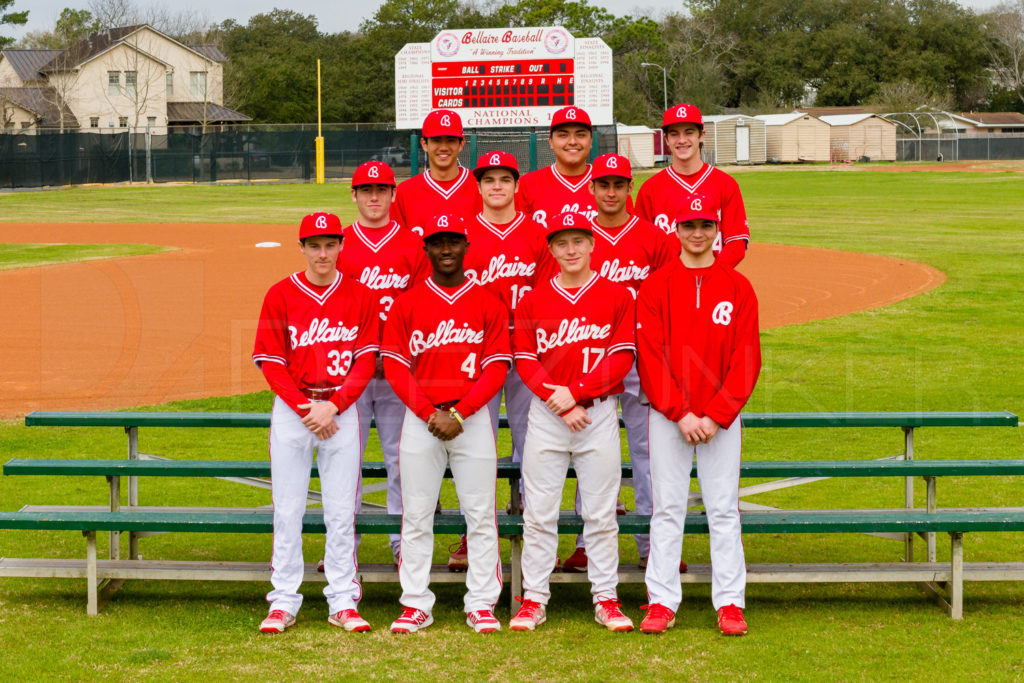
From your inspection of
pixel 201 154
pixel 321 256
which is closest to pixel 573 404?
pixel 321 256

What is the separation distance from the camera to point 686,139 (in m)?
6.18

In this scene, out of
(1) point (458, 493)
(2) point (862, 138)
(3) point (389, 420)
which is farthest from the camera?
(2) point (862, 138)

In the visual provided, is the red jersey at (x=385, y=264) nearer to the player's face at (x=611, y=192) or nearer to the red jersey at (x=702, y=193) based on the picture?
the player's face at (x=611, y=192)

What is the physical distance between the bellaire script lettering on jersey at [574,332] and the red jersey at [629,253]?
0.55 m

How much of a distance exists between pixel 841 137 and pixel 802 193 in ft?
112

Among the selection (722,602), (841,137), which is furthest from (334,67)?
(722,602)

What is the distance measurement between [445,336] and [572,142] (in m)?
1.43

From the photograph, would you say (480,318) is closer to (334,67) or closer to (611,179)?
(611,179)

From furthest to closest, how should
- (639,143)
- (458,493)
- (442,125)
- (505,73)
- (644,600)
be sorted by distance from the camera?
1. (639,143)
2. (505,73)
3. (442,125)
4. (644,600)
5. (458,493)

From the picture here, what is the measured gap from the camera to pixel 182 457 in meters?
8.28

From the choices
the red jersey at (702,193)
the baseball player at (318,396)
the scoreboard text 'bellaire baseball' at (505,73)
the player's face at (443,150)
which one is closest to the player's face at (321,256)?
the baseball player at (318,396)

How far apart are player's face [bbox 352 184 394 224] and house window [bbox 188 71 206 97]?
236ft

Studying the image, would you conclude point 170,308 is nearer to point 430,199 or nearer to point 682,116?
point 430,199

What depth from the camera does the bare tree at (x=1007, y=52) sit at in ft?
310
